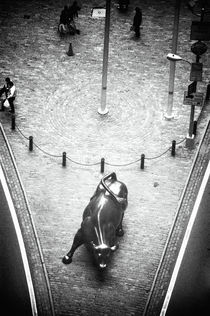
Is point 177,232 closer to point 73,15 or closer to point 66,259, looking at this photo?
point 66,259

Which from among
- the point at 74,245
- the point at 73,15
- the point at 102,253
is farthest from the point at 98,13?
the point at 102,253

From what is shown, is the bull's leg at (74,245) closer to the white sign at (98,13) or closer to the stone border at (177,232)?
the stone border at (177,232)

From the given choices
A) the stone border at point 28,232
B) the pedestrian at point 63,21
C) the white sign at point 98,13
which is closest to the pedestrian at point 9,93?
the stone border at point 28,232

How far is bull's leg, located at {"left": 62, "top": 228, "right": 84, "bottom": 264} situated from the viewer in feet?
93.0

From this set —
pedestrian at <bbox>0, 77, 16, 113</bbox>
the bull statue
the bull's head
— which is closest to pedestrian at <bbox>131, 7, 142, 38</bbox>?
pedestrian at <bbox>0, 77, 16, 113</bbox>

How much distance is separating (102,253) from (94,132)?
884 centimetres

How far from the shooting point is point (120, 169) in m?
33.0

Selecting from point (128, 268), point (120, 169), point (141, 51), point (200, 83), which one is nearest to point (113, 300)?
point (128, 268)

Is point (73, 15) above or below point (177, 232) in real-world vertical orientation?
above

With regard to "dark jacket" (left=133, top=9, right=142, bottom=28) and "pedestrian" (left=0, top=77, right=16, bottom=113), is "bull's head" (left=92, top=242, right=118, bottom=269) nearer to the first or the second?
"pedestrian" (left=0, top=77, right=16, bottom=113)

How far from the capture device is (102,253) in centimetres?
2744

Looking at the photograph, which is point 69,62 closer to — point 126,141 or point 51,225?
point 126,141

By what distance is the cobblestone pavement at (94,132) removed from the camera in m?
28.6

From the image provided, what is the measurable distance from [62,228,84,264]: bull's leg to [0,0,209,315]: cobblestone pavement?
0.27 m
